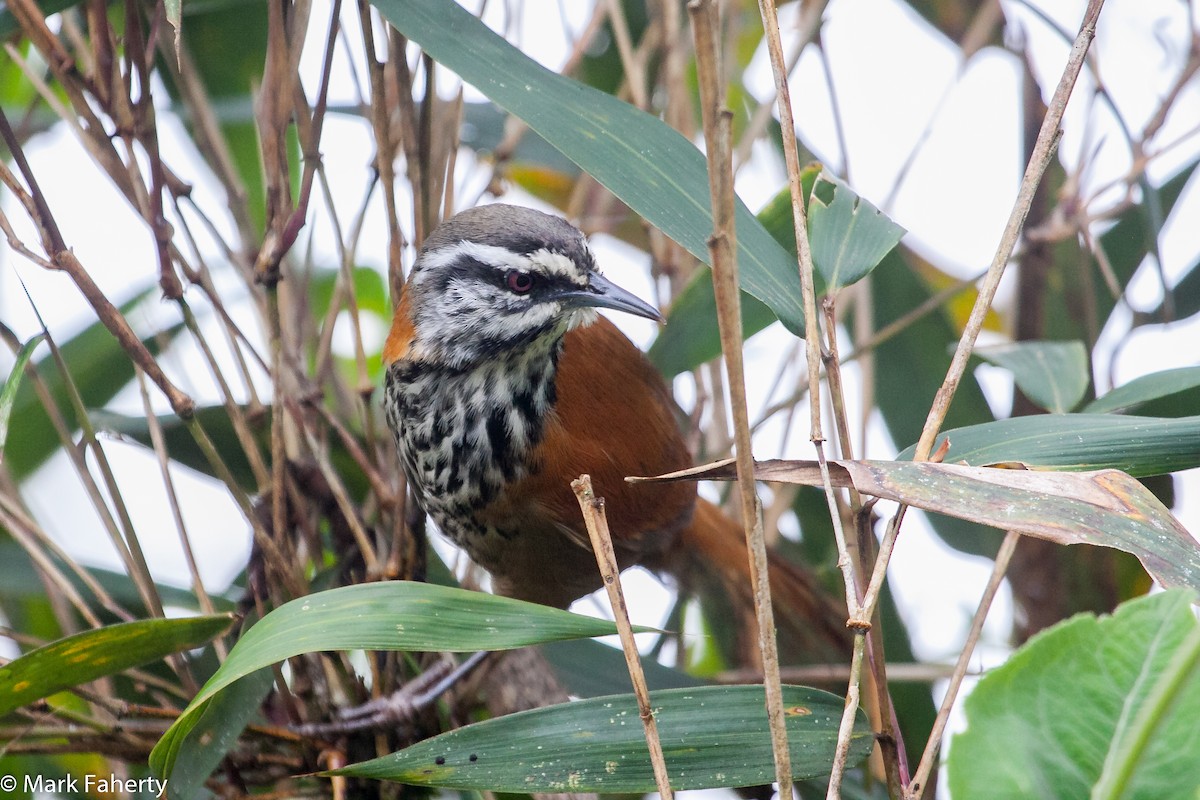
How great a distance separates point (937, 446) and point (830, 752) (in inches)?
17.7

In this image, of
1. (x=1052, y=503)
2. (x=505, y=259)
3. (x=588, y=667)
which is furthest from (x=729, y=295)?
(x=588, y=667)

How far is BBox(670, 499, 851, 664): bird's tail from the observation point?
255 cm

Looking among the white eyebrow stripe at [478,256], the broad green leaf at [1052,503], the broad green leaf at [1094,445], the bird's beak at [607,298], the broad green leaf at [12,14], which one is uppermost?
the broad green leaf at [12,14]

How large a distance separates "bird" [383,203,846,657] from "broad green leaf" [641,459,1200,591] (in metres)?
0.87

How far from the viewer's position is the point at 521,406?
219cm

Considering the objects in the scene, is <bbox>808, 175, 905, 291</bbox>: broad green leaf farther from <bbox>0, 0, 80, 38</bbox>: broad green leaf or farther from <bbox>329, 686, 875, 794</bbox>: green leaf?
<bbox>0, 0, 80, 38</bbox>: broad green leaf

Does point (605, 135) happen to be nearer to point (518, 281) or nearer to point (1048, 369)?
point (518, 281)

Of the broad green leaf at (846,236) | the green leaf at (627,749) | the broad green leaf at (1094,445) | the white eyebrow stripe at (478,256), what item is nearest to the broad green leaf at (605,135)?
the broad green leaf at (846,236)

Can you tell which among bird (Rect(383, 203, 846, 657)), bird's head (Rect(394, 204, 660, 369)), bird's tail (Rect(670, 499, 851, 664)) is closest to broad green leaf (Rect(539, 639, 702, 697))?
bird (Rect(383, 203, 846, 657))

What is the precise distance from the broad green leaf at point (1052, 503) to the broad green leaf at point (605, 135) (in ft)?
1.10

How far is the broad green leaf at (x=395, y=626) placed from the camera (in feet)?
4.28

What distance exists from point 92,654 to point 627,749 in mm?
729

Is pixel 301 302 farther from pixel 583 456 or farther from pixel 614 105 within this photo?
pixel 614 105

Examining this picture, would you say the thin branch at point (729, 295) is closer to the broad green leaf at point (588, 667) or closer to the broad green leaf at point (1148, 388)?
the broad green leaf at point (1148, 388)
